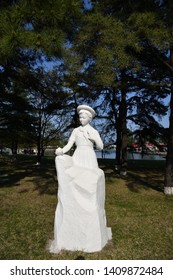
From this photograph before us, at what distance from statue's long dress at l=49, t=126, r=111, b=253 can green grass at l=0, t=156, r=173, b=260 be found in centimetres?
19

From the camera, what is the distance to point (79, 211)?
516 cm

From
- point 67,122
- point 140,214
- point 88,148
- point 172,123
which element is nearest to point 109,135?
point 67,122

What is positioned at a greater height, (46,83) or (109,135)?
(46,83)

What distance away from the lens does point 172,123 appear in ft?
36.7

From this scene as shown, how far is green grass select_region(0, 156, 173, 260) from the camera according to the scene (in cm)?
523

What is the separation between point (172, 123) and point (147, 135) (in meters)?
6.72

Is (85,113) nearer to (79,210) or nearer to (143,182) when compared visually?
(79,210)

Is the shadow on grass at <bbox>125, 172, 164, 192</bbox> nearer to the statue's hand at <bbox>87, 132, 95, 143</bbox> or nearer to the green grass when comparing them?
the green grass

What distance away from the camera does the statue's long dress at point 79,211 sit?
16.9ft

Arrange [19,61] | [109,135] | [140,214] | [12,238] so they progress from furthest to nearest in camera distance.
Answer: [109,135] → [19,61] → [140,214] → [12,238]

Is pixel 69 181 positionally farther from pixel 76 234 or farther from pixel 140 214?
pixel 140 214

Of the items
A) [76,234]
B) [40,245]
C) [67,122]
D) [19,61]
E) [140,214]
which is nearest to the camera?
[76,234]

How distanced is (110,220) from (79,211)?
249 centimetres

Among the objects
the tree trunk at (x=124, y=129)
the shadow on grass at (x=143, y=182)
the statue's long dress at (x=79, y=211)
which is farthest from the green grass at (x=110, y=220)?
the tree trunk at (x=124, y=129)
